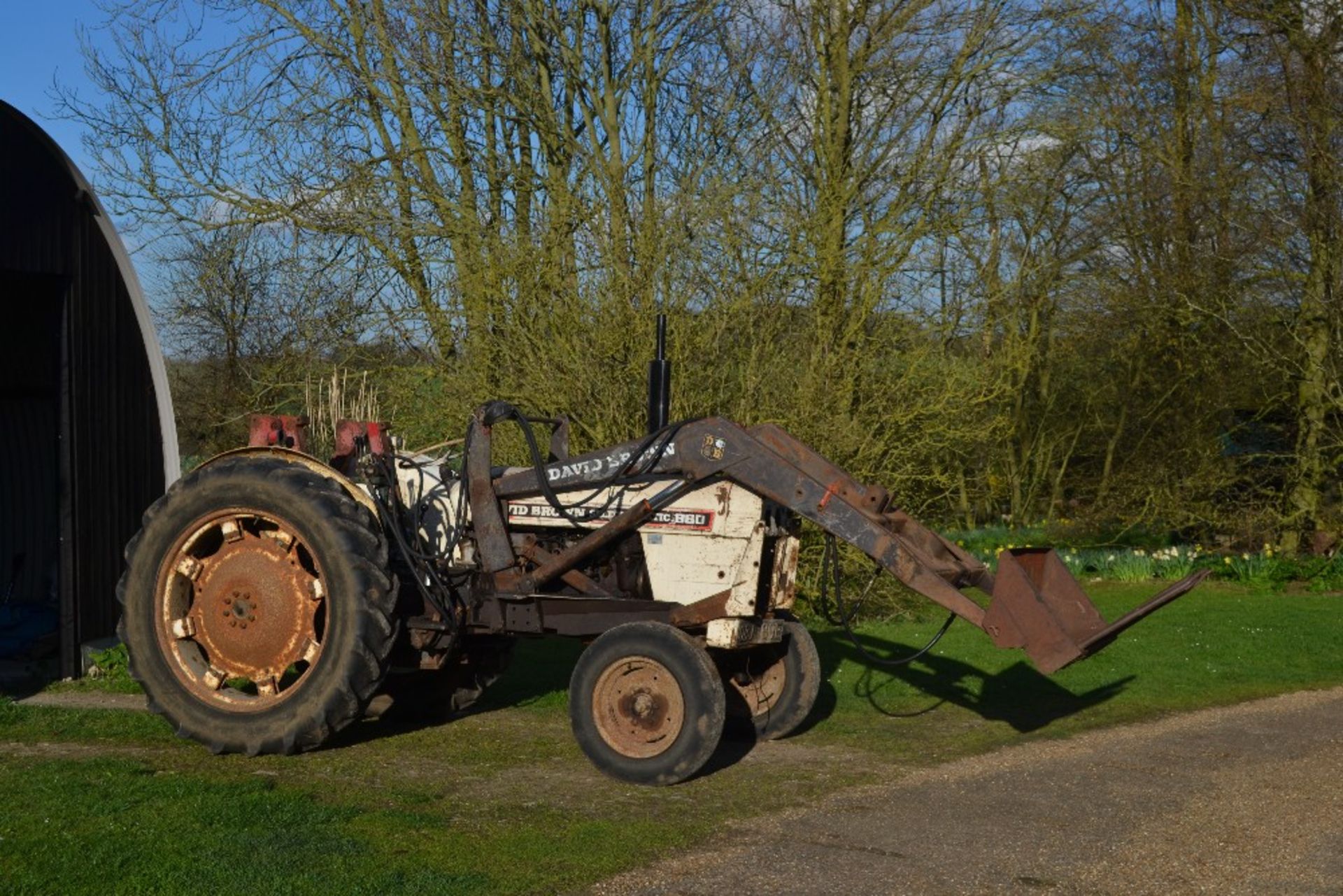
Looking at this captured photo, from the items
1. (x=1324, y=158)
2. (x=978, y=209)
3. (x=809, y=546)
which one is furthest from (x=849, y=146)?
(x=1324, y=158)

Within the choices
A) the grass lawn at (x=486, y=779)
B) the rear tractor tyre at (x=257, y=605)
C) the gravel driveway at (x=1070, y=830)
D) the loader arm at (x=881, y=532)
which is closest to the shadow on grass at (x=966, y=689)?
the grass lawn at (x=486, y=779)

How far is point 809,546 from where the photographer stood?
14.1m

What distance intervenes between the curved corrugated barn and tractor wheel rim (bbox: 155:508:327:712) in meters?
2.66

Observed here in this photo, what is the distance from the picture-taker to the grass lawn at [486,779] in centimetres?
617

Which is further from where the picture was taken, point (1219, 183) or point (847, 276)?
point (1219, 183)

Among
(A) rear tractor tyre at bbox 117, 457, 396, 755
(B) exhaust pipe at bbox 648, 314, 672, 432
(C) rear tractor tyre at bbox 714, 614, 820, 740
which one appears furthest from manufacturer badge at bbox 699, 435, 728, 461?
(A) rear tractor tyre at bbox 117, 457, 396, 755

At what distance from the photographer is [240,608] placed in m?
8.55

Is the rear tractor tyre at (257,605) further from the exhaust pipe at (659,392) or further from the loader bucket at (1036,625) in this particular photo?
the loader bucket at (1036,625)

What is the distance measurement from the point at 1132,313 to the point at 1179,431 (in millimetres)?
1796

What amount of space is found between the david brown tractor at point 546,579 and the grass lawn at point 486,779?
1.15ft

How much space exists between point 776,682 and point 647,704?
1370 mm

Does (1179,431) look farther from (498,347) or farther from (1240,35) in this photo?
A: (498,347)

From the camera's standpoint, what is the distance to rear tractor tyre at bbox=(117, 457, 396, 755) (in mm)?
8180

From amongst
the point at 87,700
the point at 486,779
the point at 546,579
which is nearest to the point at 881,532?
the point at 546,579
